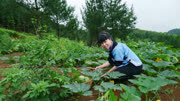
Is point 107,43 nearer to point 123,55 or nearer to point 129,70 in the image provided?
point 123,55

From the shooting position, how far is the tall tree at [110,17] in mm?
16172

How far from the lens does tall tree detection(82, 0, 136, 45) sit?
16172mm

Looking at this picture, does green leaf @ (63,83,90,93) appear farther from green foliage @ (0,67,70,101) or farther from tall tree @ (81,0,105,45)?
tall tree @ (81,0,105,45)

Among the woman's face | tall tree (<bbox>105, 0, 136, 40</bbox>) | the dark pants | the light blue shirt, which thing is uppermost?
tall tree (<bbox>105, 0, 136, 40</bbox>)

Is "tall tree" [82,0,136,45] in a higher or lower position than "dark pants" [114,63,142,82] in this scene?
higher

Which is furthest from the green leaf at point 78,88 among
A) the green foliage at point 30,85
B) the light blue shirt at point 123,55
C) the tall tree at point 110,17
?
the tall tree at point 110,17

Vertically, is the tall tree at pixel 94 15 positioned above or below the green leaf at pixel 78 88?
above

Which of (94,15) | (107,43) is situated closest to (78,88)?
(107,43)

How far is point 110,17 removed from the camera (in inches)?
644

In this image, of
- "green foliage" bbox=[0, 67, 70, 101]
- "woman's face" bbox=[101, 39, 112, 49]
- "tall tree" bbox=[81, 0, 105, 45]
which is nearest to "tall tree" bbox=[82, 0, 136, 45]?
"tall tree" bbox=[81, 0, 105, 45]

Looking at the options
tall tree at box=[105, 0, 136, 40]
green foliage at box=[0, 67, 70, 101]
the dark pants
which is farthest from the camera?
tall tree at box=[105, 0, 136, 40]

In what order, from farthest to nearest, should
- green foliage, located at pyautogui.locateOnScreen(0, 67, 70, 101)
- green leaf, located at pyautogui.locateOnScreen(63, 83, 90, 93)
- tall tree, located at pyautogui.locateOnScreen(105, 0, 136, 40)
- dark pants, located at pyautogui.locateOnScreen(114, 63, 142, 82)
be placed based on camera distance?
1. tall tree, located at pyautogui.locateOnScreen(105, 0, 136, 40)
2. dark pants, located at pyautogui.locateOnScreen(114, 63, 142, 82)
3. green leaf, located at pyautogui.locateOnScreen(63, 83, 90, 93)
4. green foliage, located at pyautogui.locateOnScreen(0, 67, 70, 101)

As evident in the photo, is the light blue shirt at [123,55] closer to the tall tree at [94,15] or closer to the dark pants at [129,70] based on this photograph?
the dark pants at [129,70]

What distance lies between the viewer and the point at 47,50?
4.30 ft
